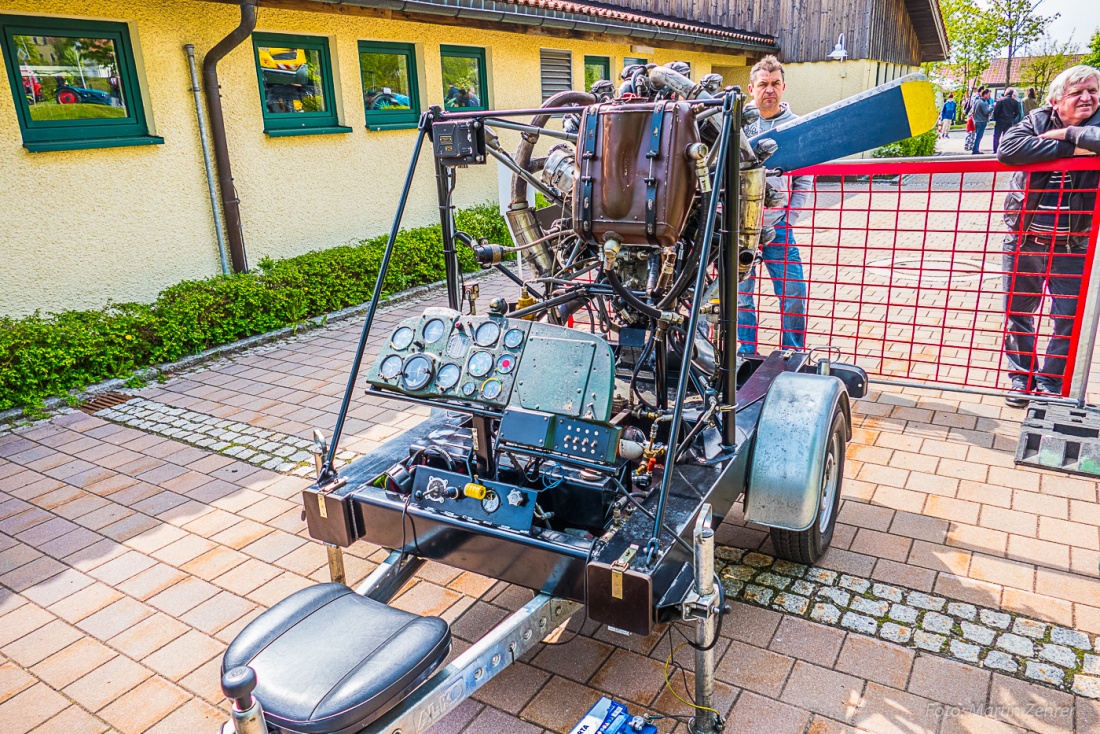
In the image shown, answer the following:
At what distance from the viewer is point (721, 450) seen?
3127mm

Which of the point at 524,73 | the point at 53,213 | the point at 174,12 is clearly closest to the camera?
the point at 53,213

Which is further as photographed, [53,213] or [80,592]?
[53,213]

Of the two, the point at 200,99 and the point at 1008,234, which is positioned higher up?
the point at 200,99

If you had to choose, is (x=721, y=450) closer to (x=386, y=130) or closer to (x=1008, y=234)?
(x=1008, y=234)

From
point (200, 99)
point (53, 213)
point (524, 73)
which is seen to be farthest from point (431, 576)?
point (524, 73)

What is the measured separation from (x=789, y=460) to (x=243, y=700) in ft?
7.22

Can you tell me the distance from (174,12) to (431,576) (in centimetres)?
615

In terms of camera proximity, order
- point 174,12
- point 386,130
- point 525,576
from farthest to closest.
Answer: point 386,130 < point 174,12 < point 525,576

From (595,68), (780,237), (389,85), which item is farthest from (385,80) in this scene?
(780,237)

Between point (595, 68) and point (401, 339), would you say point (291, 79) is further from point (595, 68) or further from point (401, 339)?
point (595, 68)

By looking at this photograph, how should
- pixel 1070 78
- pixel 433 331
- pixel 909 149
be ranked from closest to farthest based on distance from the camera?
pixel 433 331 → pixel 1070 78 → pixel 909 149

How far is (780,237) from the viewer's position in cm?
555

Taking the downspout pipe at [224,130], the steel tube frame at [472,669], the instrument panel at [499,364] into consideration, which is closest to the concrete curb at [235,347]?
the downspout pipe at [224,130]

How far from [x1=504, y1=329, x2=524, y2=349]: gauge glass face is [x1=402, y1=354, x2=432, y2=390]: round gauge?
302 millimetres
